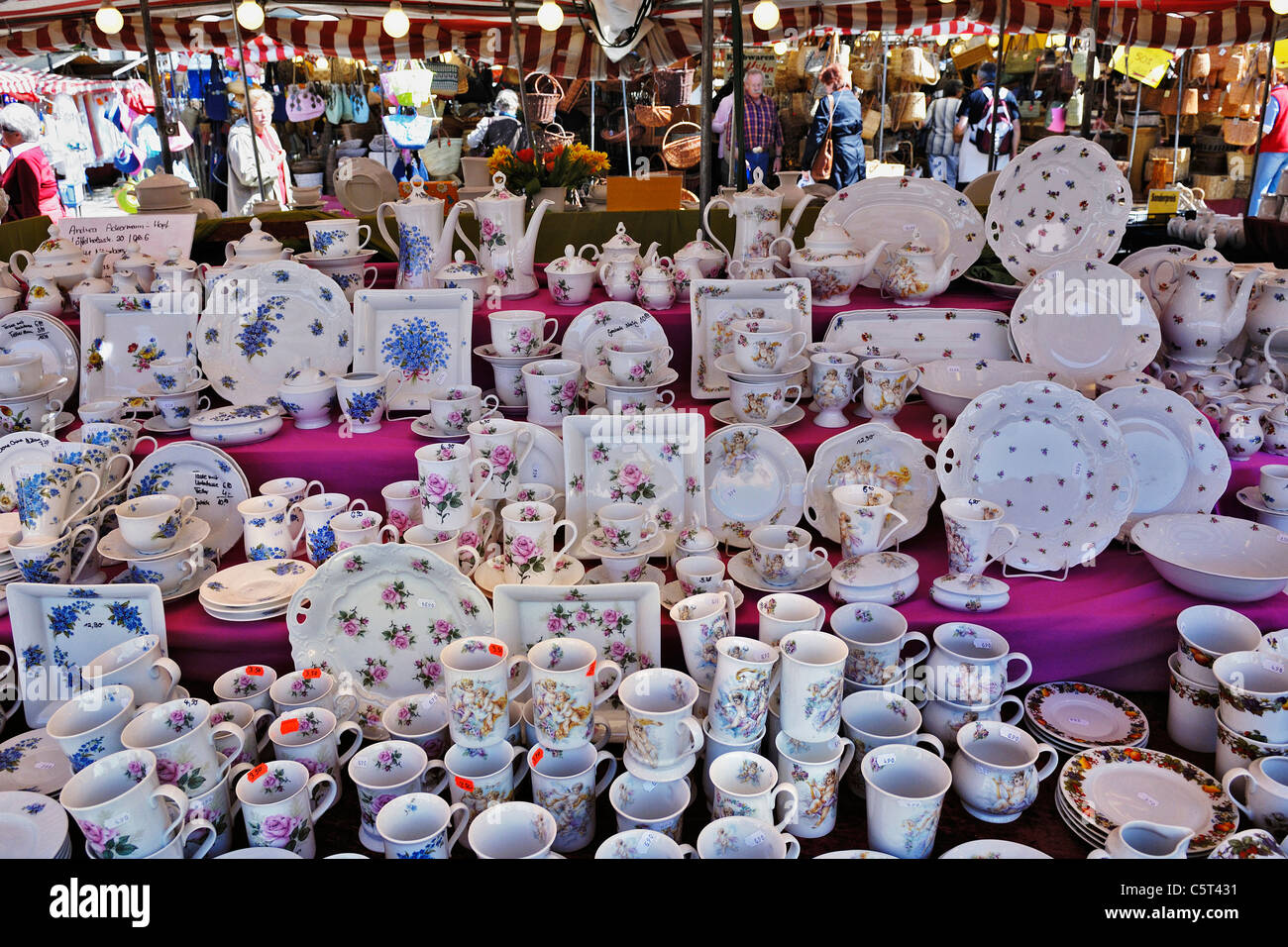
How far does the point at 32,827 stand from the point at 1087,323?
2.05 metres

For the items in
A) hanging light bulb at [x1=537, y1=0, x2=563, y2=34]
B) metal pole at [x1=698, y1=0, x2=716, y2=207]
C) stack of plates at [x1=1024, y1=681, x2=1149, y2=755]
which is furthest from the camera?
hanging light bulb at [x1=537, y1=0, x2=563, y2=34]

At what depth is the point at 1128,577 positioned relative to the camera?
5.40 feet

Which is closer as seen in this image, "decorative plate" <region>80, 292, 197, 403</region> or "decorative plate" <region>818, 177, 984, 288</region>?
"decorative plate" <region>80, 292, 197, 403</region>

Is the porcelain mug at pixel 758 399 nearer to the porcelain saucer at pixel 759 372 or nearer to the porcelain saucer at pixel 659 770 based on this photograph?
the porcelain saucer at pixel 759 372

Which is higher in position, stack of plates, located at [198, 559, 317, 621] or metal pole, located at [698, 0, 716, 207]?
metal pole, located at [698, 0, 716, 207]

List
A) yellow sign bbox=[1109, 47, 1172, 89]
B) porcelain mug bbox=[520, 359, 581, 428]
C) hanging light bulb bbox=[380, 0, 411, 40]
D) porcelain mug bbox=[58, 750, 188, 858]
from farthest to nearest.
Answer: yellow sign bbox=[1109, 47, 1172, 89] < hanging light bulb bbox=[380, 0, 411, 40] < porcelain mug bbox=[520, 359, 581, 428] < porcelain mug bbox=[58, 750, 188, 858]

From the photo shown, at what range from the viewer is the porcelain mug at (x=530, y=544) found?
1.56 meters

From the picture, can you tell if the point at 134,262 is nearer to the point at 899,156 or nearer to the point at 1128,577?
the point at 1128,577

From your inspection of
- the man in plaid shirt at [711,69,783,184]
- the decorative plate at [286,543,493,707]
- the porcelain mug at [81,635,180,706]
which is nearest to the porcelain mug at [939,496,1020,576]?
the decorative plate at [286,543,493,707]

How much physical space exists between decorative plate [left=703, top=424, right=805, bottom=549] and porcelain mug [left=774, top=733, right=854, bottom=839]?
0.53 metres

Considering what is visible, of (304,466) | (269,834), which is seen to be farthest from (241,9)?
(269,834)

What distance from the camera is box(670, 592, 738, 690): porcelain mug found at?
52.3 inches

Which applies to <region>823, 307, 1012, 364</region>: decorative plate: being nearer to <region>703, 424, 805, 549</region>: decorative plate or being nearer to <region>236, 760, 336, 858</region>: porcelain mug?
<region>703, 424, 805, 549</region>: decorative plate

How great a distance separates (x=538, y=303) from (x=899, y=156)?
6013mm
